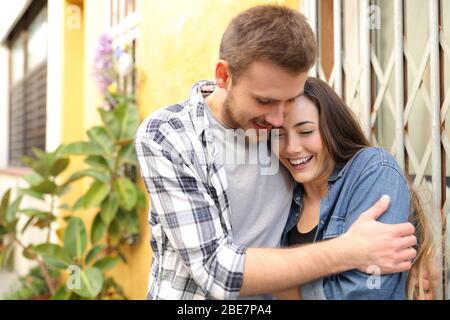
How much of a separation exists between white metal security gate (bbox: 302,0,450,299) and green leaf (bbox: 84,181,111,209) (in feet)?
3.99

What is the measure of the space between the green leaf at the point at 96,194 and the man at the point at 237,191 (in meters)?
1.26

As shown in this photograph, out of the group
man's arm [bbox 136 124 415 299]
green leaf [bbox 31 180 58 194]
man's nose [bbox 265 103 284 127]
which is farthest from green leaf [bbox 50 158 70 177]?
man's nose [bbox 265 103 284 127]

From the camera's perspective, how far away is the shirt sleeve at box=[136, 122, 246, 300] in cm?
83

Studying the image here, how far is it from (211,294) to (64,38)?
2.10m

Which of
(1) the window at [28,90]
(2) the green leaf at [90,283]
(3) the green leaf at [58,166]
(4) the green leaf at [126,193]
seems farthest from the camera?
(1) the window at [28,90]

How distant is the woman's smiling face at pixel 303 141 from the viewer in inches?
37.4

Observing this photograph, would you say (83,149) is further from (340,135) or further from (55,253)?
(340,135)

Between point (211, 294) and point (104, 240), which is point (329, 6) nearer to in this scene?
point (211, 294)

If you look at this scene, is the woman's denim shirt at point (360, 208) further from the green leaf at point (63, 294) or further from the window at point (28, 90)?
the window at point (28, 90)

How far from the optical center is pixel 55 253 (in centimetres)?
217

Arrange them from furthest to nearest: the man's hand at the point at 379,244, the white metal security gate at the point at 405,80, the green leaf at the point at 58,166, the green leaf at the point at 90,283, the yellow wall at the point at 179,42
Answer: the green leaf at the point at 58,166 < the green leaf at the point at 90,283 < the yellow wall at the point at 179,42 < the white metal security gate at the point at 405,80 < the man's hand at the point at 379,244

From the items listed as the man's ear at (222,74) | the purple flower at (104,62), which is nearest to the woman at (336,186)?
the man's ear at (222,74)

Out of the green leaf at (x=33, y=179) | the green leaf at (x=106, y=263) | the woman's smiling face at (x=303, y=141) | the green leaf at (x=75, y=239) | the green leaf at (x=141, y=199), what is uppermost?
the woman's smiling face at (x=303, y=141)

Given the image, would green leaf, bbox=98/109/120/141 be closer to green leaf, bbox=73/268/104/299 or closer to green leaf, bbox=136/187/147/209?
green leaf, bbox=136/187/147/209
